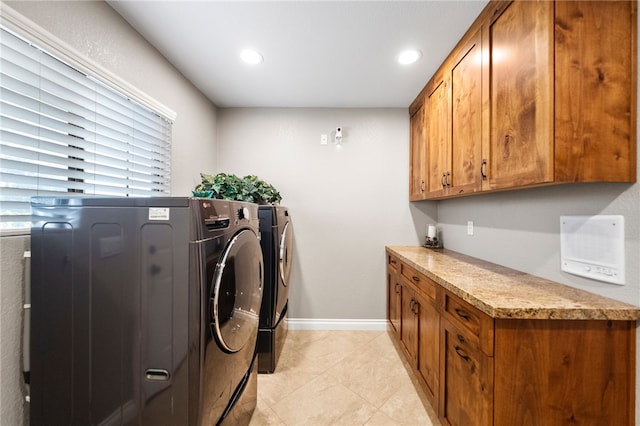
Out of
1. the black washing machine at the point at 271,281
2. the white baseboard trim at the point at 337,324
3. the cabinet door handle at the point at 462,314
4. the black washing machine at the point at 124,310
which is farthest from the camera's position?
the white baseboard trim at the point at 337,324

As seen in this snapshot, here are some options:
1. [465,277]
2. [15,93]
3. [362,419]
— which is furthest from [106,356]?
[465,277]

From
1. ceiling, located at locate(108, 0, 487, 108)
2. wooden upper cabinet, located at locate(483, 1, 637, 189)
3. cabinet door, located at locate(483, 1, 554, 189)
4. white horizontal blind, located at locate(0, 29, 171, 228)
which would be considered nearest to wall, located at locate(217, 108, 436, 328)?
ceiling, located at locate(108, 0, 487, 108)

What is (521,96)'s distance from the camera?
1.17m

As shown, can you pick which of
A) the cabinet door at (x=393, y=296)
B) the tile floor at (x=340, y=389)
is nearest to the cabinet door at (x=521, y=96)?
the cabinet door at (x=393, y=296)

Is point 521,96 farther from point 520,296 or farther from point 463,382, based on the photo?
point 463,382

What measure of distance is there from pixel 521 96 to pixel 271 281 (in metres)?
1.86

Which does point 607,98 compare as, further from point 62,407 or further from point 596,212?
point 62,407

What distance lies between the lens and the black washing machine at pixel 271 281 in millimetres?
1874

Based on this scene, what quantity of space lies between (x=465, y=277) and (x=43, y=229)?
6.30 ft

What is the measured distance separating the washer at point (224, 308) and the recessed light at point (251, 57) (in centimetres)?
122

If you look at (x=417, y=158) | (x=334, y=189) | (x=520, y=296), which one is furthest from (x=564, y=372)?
(x=334, y=189)

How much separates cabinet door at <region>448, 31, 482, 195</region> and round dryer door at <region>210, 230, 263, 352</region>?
141cm

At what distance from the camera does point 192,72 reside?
205 centimetres

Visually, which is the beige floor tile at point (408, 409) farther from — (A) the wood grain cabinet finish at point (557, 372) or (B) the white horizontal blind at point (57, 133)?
(B) the white horizontal blind at point (57, 133)
